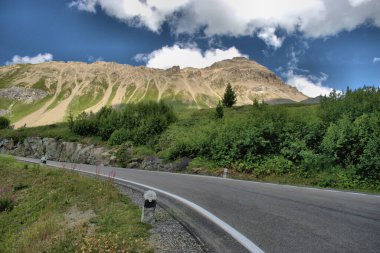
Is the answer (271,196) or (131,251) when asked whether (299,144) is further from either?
(131,251)

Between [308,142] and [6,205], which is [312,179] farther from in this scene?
[6,205]

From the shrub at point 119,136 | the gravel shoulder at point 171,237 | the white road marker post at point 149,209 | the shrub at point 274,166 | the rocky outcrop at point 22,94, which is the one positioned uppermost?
the rocky outcrop at point 22,94

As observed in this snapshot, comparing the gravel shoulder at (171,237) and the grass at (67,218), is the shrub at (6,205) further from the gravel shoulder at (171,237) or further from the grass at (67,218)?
the gravel shoulder at (171,237)

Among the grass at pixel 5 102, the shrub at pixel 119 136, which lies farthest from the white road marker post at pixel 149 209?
the grass at pixel 5 102

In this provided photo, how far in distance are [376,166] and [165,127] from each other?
22.8m

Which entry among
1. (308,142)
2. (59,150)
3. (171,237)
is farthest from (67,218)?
(59,150)

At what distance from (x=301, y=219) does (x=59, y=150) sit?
41.3m

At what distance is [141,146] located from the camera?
31.1 metres

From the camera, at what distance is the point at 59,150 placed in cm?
4303

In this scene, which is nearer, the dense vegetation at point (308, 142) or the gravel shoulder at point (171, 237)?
the gravel shoulder at point (171, 237)

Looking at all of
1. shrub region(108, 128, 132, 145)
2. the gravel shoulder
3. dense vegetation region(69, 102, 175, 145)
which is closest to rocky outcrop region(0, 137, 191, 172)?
shrub region(108, 128, 132, 145)

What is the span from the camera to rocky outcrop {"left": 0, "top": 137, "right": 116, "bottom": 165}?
34344 mm

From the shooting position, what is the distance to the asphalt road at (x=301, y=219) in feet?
15.6

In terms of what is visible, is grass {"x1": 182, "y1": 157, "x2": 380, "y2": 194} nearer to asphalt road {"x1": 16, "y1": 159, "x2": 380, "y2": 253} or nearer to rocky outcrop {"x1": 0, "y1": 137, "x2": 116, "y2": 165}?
asphalt road {"x1": 16, "y1": 159, "x2": 380, "y2": 253}
